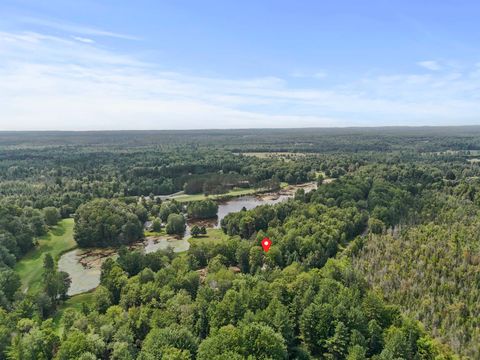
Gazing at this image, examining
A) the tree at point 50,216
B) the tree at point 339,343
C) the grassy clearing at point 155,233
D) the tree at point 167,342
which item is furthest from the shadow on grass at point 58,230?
the tree at point 339,343

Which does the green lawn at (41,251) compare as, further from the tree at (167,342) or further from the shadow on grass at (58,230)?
the tree at (167,342)

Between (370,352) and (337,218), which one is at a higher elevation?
(337,218)

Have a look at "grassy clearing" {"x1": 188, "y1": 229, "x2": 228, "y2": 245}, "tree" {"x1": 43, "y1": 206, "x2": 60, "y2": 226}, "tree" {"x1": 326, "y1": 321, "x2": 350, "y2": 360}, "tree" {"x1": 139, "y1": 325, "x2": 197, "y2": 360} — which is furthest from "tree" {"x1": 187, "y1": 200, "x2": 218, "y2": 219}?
"tree" {"x1": 326, "y1": 321, "x2": 350, "y2": 360}

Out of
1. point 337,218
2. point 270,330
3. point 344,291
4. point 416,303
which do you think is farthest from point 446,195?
point 270,330

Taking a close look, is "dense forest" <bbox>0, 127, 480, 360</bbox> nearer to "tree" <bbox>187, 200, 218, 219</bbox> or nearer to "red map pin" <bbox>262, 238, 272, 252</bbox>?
"red map pin" <bbox>262, 238, 272, 252</bbox>

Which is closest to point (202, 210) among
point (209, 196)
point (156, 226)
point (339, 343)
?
point (156, 226)

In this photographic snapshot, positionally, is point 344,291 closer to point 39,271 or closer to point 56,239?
point 39,271

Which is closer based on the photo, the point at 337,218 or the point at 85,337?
the point at 85,337
